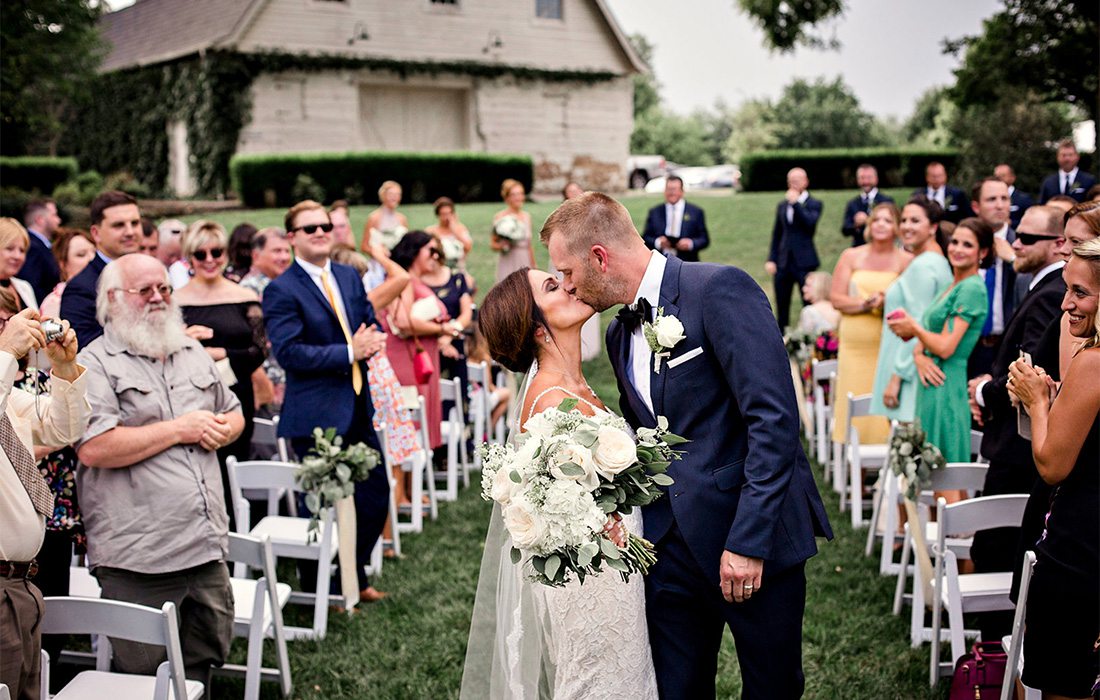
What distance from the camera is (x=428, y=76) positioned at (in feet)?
100

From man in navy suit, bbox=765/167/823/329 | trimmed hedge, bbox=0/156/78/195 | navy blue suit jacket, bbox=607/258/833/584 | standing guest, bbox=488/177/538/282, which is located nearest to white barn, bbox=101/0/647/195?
trimmed hedge, bbox=0/156/78/195

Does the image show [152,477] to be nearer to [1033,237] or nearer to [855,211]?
[1033,237]

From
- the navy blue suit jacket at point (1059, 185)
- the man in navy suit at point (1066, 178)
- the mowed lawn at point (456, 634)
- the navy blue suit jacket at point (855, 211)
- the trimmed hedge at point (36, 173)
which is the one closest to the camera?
the mowed lawn at point (456, 634)

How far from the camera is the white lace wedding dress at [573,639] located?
12.2 ft

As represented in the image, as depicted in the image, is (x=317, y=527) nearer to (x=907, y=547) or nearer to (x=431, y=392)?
(x=431, y=392)

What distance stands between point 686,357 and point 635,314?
253 mm

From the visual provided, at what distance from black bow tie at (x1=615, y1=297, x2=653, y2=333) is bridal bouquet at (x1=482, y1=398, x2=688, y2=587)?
0.43 metres

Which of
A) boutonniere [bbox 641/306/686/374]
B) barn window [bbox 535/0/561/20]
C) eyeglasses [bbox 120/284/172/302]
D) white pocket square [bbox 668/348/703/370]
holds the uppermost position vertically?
barn window [bbox 535/0/561/20]

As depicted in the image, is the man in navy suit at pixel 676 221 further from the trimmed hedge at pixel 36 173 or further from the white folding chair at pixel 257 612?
the trimmed hedge at pixel 36 173

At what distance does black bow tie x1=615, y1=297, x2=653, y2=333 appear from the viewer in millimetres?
3508

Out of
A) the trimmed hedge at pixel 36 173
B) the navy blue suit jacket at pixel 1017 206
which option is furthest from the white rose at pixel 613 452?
the trimmed hedge at pixel 36 173

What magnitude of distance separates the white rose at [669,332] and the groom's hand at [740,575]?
2.27ft

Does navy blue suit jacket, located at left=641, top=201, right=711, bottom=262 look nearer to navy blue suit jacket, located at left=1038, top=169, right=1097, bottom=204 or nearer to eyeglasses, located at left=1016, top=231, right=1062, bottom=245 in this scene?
navy blue suit jacket, located at left=1038, top=169, right=1097, bottom=204

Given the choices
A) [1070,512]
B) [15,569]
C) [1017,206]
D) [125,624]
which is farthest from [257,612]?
[1017,206]
